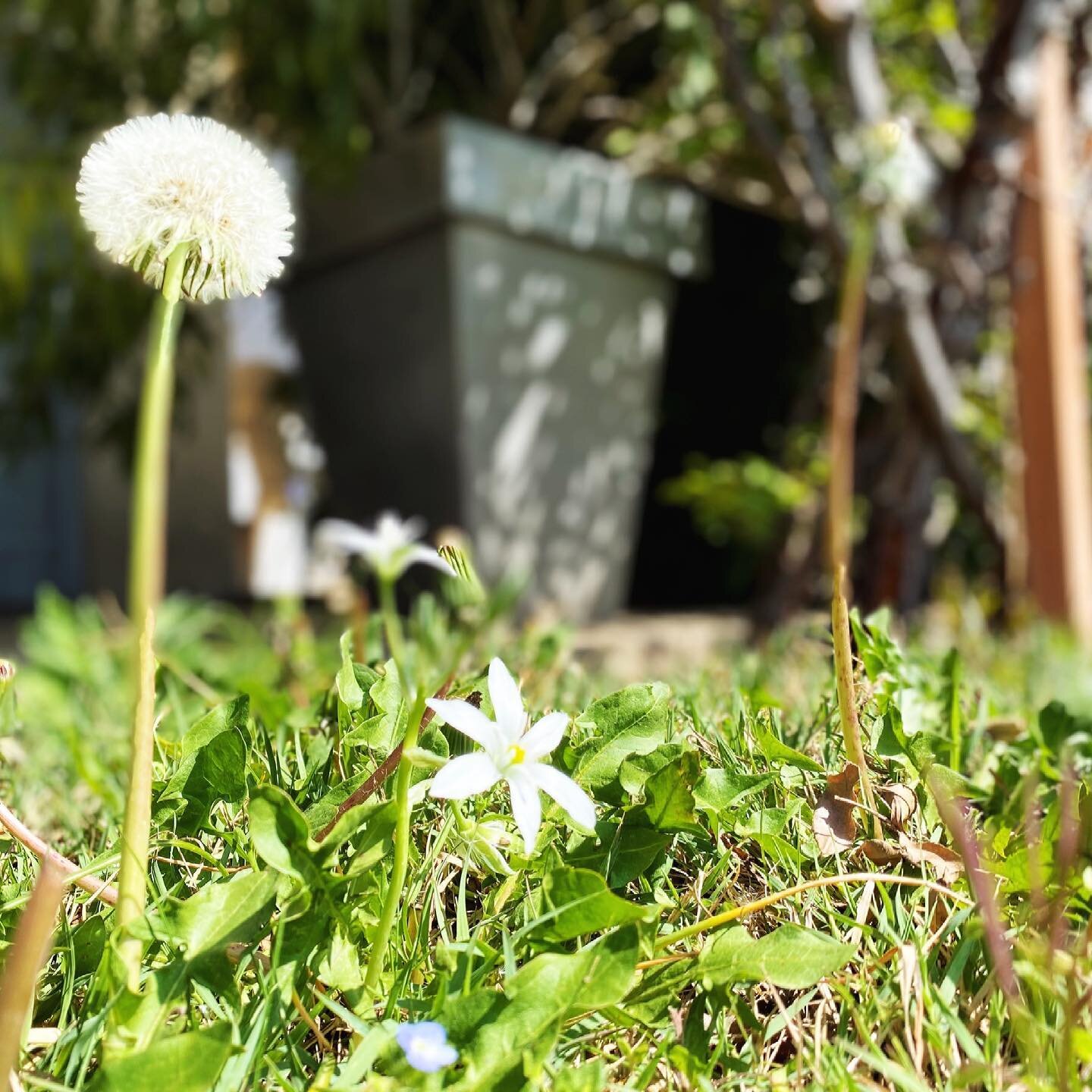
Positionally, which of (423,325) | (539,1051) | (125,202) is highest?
(423,325)

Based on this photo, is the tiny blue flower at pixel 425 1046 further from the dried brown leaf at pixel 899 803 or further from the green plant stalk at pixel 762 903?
the dried brown leaf at pixel 899 803

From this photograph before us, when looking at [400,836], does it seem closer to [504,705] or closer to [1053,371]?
[504,705]

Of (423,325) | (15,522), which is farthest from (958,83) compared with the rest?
(15,522)

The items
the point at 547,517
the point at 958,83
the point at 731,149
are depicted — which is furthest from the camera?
the point at 731,149

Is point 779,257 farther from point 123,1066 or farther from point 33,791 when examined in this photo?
point 123,1066

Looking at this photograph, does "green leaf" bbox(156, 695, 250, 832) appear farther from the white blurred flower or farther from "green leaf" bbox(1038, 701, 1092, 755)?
the white blurred flower

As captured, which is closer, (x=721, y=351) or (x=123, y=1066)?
(x=123, y=1066)

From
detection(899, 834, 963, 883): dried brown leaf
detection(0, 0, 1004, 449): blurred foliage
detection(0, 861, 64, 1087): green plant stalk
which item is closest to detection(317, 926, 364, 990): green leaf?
detection(0, 861, 64, 1087): green plant stalk
